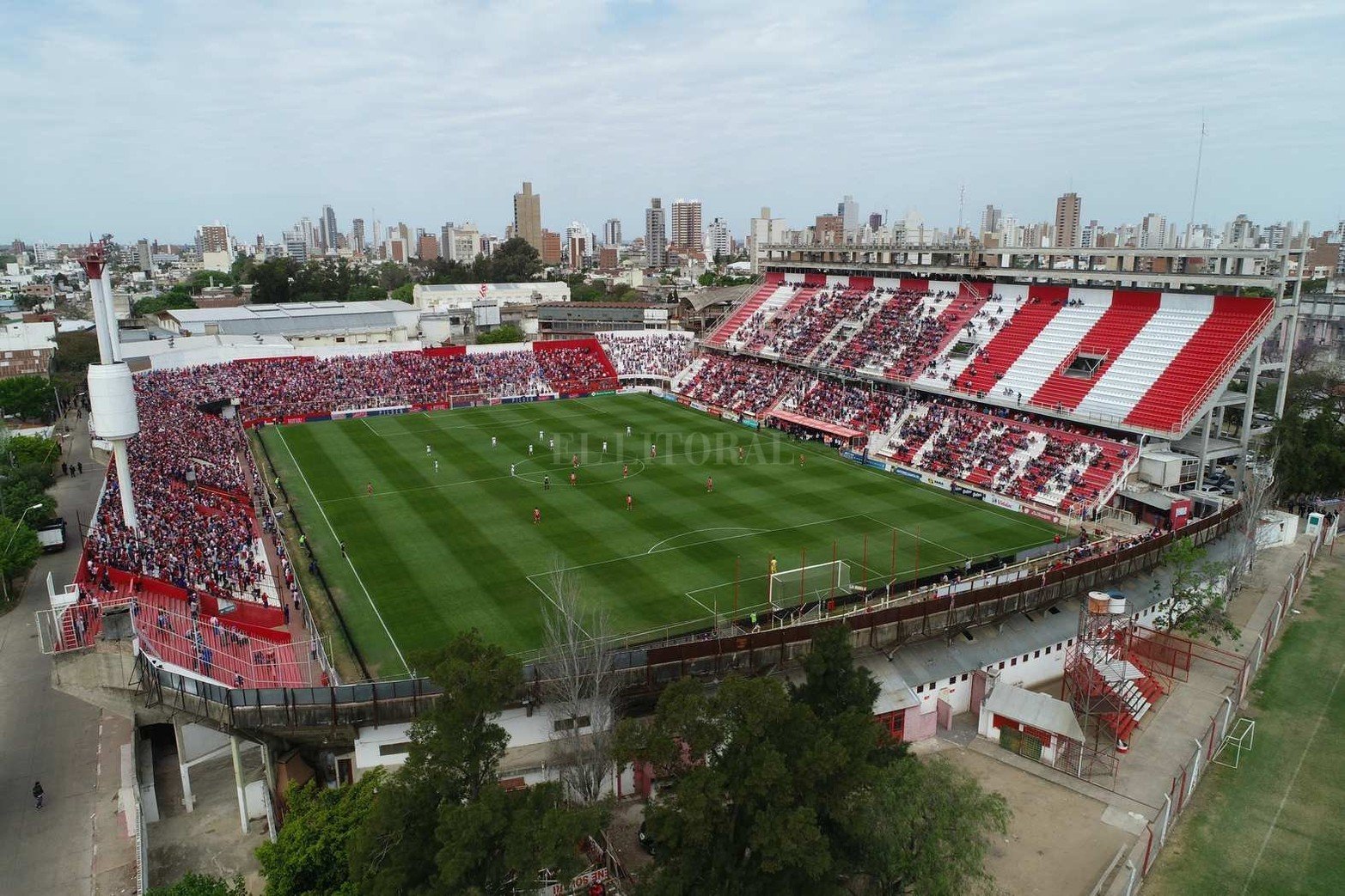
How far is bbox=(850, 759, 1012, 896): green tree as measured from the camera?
13195mm

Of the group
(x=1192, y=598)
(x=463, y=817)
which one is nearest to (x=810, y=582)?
(x=1192, y=598)

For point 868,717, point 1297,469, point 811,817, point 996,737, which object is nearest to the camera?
point 811,817

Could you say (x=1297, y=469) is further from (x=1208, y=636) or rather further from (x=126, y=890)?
(x=126, y=890)

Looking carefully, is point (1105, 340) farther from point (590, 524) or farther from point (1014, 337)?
point (590, 524)

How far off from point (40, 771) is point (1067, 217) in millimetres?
127177

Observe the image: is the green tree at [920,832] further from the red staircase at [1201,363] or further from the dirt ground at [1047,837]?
the red staircase at [1201,363]

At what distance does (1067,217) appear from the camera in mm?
119125

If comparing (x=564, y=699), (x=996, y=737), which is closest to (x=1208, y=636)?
(x=996, y=737)

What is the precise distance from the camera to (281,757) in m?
19.7

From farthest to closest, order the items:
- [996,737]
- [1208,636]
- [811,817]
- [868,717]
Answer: [1208,636] < [996,737] < [868,717] < [811,817]

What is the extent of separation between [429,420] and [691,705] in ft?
158

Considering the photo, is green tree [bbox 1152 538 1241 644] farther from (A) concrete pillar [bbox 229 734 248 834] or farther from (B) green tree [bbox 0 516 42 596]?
(B) green tree [bbox 0 516 42 596]

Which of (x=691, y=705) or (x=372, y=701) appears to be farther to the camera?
(x=372, y=701)

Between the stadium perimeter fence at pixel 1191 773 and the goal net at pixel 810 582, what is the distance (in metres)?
11.0
